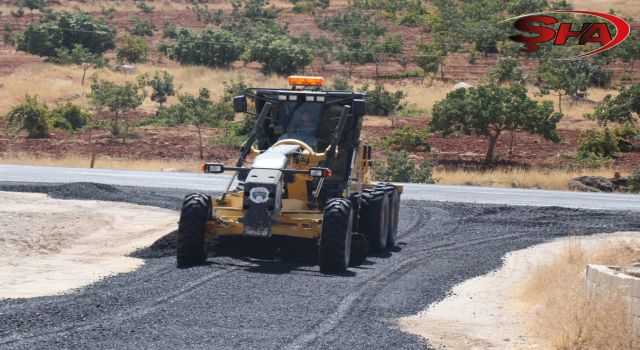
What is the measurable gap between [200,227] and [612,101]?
3898 centimetres

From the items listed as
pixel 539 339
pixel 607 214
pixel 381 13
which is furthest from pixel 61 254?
pixel 381 13

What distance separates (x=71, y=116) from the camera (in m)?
53.0

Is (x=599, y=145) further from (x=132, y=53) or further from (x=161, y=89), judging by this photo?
(x=132, y=53)

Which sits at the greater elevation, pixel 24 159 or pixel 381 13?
pixel 381 13

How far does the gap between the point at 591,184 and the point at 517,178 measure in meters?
2.90

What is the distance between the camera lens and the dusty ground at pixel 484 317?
11023 mm

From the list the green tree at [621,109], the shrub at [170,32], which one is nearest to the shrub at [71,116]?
the green tree at [621,109]

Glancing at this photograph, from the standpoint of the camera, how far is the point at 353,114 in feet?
56.1

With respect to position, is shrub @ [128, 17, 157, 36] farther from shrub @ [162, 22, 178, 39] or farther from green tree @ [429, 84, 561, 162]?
green tree @ [429, 84, 561, 162]

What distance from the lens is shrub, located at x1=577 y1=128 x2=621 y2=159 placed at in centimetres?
4433

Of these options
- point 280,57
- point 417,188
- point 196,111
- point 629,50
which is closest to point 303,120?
point 417,188

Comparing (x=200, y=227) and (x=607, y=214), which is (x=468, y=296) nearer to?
(x=200, y=227)

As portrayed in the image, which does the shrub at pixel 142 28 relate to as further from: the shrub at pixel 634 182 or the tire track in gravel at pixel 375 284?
the tire track in gravel at pixel 375 284

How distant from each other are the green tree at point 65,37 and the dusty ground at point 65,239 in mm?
51246
